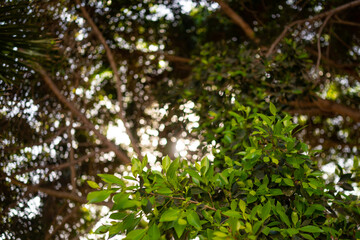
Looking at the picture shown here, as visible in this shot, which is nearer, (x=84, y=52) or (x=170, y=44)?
(x=84, y=52)

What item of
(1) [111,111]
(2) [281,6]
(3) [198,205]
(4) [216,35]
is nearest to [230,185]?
(3) [198,205]

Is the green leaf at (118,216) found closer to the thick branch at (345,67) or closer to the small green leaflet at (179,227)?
the small green leaflet at (179,227)

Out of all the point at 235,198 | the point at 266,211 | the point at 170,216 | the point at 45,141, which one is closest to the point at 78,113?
the point at 45,141

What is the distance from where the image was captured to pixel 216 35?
5.76 m

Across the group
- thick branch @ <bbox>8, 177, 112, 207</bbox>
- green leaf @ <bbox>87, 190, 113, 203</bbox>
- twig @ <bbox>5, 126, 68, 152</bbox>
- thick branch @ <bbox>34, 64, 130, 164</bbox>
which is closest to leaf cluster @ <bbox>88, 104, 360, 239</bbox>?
green leaf @ <bbox>87, 190, 113, 203</bbox>

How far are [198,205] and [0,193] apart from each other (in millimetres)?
2439

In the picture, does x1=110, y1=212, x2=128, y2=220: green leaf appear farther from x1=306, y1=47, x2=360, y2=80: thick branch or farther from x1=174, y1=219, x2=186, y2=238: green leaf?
x1=306, y1=47, x2=360, y2=80: thick branch

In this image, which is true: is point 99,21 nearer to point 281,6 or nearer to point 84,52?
point 84,52

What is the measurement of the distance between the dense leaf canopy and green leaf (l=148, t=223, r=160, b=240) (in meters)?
0.97

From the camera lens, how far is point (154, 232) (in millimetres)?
1294

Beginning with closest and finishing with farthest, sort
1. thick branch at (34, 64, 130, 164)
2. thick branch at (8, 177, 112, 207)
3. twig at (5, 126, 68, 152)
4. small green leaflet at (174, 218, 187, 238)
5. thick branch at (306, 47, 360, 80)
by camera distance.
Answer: small green leaflet at (174, 218, 187, 238)
thick branch at (8, 177, 112, 207)
twig at (5, 126, 68, 152)
thick branch at (34, 64, 130, 164)
thick branch at (306, 47, 360, 80)

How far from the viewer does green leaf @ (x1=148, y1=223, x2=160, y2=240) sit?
1283 millimetres


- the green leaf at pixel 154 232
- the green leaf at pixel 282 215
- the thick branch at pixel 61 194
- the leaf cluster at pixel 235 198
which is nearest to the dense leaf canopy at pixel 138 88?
the thick branch at pixel 61 194

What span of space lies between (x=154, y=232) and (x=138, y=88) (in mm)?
3906
